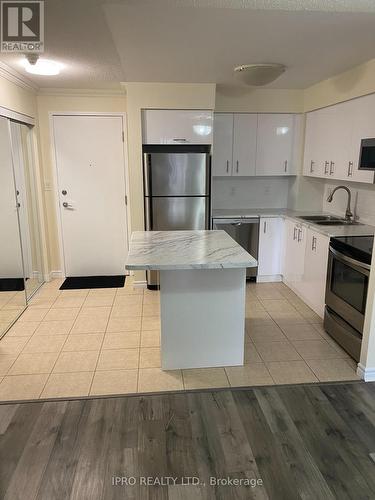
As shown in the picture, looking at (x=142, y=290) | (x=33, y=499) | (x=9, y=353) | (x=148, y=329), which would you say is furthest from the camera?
(x=142, y=290)

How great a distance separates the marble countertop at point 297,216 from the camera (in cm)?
339

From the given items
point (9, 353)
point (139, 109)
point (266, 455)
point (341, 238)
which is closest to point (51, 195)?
point (139, 109)

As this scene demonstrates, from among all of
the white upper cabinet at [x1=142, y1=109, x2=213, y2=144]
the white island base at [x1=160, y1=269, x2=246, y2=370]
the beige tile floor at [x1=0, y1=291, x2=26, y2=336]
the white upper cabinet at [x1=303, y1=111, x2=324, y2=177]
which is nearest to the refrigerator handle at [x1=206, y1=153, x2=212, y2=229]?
the white upper cabinet at [x1=142, y1=109, x2=213, y2=144]

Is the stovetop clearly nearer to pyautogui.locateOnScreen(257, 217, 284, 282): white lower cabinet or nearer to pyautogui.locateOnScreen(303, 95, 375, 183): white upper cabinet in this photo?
pyautogui.locateOnScreen(303, 95, 375, 183): white upper cabinet

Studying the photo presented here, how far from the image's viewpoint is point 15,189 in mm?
3705

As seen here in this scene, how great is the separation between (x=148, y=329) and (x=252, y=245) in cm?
175

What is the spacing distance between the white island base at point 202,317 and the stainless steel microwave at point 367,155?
148 centimetres

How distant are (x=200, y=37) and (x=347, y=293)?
2153 millimetres

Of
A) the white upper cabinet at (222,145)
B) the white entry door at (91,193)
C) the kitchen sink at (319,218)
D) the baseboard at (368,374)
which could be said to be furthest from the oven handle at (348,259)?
the white entry door at (91,193)

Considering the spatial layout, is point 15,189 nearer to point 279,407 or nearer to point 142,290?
point 142,290

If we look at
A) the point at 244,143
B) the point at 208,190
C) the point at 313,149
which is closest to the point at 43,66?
the point at 208,190

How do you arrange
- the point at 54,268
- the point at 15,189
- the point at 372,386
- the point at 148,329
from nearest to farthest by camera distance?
the point at 372,386 < the point at 148,329 < the point at 15,189 < the point at 54,268

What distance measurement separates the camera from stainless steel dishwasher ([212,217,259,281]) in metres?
4.36

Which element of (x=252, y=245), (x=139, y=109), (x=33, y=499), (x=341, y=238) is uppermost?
(x=139, y=109)
